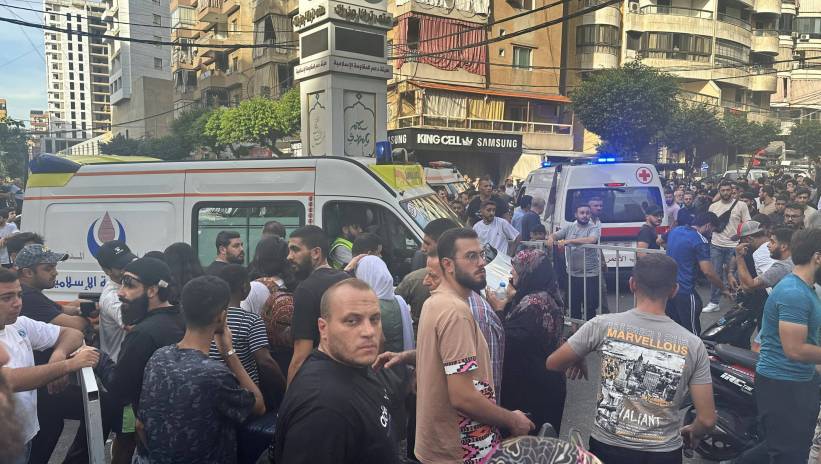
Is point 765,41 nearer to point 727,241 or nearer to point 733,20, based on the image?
point 733,20

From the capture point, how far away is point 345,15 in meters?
13.8

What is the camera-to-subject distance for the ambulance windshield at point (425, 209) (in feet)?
21.0

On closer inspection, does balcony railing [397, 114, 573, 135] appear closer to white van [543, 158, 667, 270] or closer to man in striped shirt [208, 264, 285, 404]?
white van [543, 158, 667, 270]

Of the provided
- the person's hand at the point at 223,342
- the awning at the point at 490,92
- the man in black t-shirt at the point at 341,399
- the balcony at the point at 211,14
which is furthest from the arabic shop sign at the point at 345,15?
the balcony at the point at 211,14

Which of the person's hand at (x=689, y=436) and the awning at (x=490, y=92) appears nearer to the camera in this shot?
the person's hand at (x=689, y=436)

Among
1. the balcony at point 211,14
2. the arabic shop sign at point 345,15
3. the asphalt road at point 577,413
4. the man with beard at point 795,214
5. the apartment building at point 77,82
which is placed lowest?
the asphalt road at point 577,413

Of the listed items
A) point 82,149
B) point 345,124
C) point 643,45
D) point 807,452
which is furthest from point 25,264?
point 82,149

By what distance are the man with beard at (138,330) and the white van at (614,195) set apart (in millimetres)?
8068

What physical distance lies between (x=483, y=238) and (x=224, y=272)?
4.96m

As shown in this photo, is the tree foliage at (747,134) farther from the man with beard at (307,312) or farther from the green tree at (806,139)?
the man with beard at (307,312)

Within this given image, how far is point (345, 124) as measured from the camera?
45.9 ft

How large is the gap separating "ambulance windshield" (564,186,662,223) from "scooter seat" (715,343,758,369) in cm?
610

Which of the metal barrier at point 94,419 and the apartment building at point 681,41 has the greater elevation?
the apartment building at point 681,41

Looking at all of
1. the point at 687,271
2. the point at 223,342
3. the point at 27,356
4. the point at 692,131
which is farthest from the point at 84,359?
the point at 692,131
